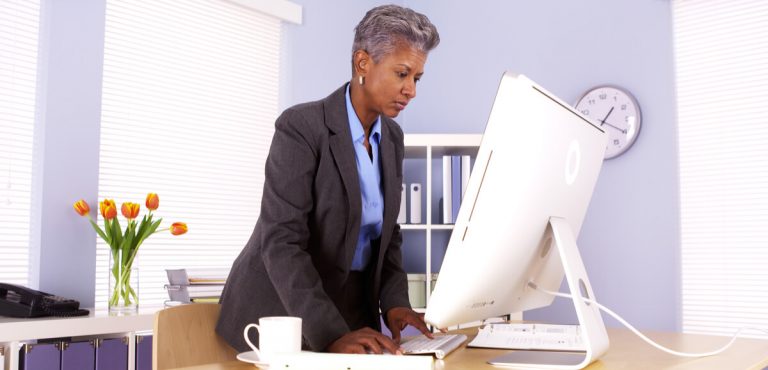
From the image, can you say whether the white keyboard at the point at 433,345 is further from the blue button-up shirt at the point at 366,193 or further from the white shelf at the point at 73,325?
the white shelf at the point at 73,325

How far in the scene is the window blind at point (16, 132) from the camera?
296 cm

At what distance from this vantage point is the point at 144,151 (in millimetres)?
3482

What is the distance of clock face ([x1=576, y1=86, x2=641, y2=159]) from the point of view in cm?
374

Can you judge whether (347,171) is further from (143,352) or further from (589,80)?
(589,80)

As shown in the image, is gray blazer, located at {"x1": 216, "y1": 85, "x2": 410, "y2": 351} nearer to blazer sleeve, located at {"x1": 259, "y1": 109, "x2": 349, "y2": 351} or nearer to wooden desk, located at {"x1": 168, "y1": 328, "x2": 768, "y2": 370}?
blazer sleeve, located at {"x1": 259, "y1": 109, "x2": 349, "y2": 351}

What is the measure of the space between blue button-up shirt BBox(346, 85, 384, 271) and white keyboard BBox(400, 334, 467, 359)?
0.22 metres

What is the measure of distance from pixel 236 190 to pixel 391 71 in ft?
8.11

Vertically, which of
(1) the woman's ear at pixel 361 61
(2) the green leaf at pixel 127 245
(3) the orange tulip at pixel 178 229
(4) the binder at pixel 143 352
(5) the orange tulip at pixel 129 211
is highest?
(1) the woman's ear at pixel 361 61

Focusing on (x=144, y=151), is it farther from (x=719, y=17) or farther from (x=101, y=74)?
(x=719, y=17)

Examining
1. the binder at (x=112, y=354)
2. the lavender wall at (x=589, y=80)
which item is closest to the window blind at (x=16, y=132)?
the binder at (x=112, y=354)

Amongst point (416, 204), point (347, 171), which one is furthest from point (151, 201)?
point (347, 171)

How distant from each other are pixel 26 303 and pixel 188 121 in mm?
1364

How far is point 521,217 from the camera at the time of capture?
1.22 metres

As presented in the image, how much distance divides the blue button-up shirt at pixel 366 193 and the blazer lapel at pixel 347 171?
36 mm
